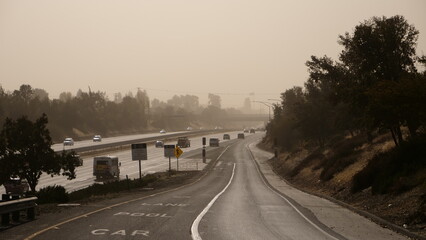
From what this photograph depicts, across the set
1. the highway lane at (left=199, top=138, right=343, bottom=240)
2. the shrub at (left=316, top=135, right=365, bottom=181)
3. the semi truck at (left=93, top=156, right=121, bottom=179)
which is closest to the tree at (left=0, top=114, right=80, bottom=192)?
the semi truck at (left=93, top=156, right=121, bottom=179)

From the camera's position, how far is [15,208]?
53.5 ft

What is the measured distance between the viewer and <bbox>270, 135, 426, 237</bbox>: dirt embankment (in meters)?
17.9

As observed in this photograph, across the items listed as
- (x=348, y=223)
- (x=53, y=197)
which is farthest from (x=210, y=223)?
(x=53, y=197)

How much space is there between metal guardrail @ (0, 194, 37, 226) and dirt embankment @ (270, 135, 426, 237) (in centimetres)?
1260

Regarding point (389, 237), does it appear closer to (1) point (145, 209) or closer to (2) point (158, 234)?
(2) point (158, 234)

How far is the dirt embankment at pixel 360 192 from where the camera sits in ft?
58.8

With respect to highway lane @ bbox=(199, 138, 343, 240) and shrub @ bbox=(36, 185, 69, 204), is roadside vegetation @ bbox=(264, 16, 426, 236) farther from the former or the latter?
shrub @ bbox=(36, 185, 69, 204)

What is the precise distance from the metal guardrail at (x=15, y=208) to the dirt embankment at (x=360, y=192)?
12.6m

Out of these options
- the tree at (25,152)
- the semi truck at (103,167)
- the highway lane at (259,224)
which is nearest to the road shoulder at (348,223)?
the highway lane at (259,224)

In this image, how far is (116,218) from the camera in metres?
17.5

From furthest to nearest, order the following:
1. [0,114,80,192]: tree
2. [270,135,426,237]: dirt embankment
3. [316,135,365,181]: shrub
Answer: [0,114,80,192]: tree < [316,135,365,181]: shrub < [270,135,426,237]: dirt embankment

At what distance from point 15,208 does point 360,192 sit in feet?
58.1

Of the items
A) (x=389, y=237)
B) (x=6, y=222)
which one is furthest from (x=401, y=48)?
(x=6, y=222)

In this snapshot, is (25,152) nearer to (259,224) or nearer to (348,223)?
(259,224)
